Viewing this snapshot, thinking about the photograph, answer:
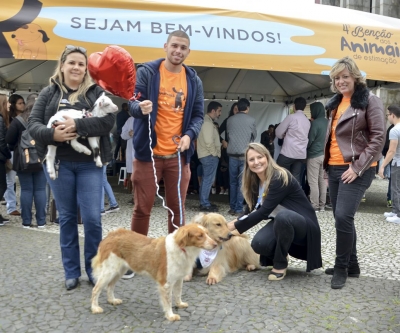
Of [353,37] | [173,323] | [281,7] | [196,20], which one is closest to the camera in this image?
Answer: [173,323]

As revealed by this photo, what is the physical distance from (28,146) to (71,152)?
2.90 metres

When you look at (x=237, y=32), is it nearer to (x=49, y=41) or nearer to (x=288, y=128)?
(x=288, y=128)

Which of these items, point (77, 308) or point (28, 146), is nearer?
point (77, 308)

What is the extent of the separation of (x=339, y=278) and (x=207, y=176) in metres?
4.42

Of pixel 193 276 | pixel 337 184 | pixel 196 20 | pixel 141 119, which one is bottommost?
pixel 193 276

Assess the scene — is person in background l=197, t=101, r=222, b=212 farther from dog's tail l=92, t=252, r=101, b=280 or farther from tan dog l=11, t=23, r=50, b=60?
dog's tail l=92, t=252, r=101, b=280

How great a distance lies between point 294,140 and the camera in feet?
27.2

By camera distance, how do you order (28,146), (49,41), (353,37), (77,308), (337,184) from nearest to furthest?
1. (77,308)
2. (337,184)
3. (28,146)
4. (49,41)
5. (353,37)

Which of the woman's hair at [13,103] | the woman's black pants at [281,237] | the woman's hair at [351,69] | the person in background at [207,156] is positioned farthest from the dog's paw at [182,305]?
the person in background at [207,156]

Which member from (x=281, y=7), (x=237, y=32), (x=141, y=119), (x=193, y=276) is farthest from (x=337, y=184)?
(x=281, y=7)

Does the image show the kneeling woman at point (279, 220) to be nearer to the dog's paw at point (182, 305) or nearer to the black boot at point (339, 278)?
the black boot at point (339, 278)

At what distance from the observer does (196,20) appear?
7336mm

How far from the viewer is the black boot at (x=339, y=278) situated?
3963 mm

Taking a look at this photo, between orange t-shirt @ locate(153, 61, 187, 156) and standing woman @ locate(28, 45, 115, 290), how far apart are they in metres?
0.48
